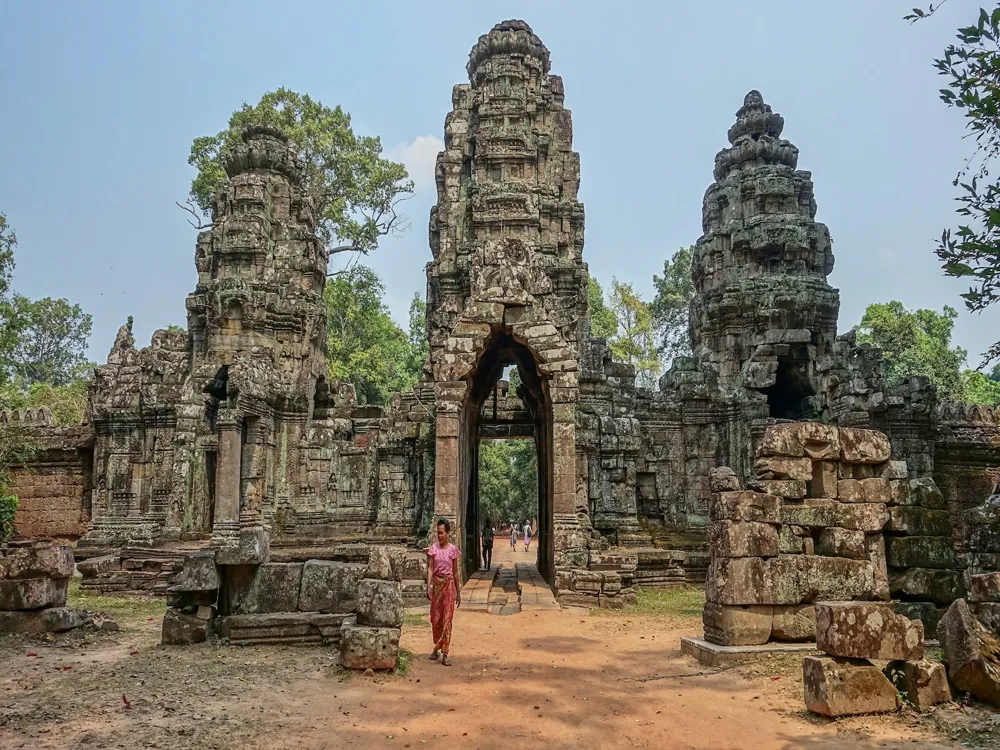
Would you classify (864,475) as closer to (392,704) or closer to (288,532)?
(392,704)

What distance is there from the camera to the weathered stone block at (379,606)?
644 cm

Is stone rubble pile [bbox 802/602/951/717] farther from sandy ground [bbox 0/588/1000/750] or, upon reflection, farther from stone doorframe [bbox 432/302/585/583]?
stone doorframe [bbox 432/302/585/583]

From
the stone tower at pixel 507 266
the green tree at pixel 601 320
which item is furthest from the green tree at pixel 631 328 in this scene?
the stone tower at pixel 507 266

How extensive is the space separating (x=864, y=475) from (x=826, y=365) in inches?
420

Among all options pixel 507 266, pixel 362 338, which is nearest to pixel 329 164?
pixel 362 338

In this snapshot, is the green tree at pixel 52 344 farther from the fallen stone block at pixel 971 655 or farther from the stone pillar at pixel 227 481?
the fallen stone block at pixel 971 655

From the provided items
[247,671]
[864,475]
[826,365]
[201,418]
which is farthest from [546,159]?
[247,671]

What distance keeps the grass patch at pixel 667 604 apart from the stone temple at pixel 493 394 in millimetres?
292

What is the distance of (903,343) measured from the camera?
30797 millimetres

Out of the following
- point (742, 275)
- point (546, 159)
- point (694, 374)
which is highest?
point (546, 159)

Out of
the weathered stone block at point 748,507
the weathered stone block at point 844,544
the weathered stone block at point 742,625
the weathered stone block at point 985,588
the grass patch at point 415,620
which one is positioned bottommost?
the grass patch at point 415,620

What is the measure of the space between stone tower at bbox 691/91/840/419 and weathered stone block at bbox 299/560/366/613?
12.5 meters

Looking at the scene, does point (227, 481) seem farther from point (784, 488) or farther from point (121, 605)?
point (784, 488)

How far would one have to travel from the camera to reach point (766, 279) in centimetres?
1911
